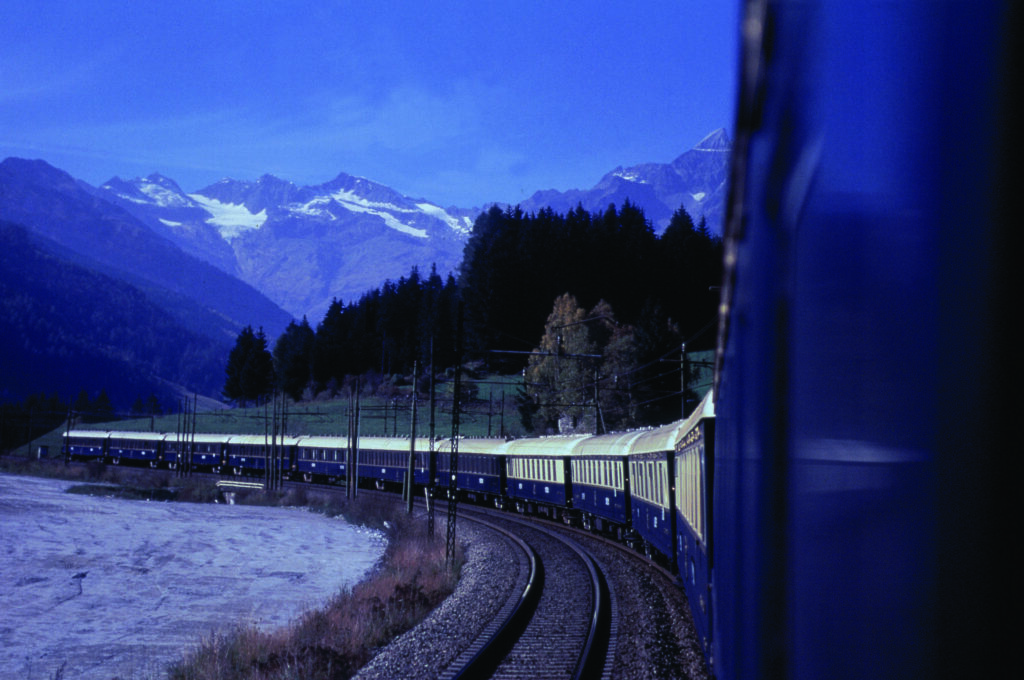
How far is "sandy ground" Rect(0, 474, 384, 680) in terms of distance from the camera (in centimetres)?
1728

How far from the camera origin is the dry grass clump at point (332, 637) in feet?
43.6

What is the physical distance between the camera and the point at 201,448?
254ft

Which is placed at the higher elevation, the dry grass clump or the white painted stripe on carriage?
the white painted stripe on carriage

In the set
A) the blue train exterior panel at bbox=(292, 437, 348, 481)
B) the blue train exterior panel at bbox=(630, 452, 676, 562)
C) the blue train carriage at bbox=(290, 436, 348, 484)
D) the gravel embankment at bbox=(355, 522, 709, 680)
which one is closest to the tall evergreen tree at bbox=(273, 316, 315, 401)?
the blue train carriage at bbox=(290, 436, 348, 484)

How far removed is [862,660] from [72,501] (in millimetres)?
57911

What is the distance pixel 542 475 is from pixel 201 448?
164 ft

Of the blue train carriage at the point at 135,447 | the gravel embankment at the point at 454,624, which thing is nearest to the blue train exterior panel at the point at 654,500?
the gravel embankment at the point at 454,624

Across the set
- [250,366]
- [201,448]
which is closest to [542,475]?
[250,366]

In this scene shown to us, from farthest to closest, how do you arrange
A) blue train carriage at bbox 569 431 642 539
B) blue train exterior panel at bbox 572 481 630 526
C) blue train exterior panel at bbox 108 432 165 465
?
1. blue train exterior panel at bbox 108 432 165 465
2. blue train exterior panel at bbox 572 481 630 526
3. blue train carriage at bbox 569 431 642 539

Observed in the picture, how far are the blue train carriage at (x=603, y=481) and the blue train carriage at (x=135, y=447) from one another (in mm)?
60353

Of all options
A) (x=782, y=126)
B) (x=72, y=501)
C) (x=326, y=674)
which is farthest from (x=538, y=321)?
(x=782, y=126)

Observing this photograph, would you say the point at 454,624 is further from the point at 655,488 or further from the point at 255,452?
the point at 255,452

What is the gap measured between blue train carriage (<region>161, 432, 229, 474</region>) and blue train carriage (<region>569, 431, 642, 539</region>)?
158 ft

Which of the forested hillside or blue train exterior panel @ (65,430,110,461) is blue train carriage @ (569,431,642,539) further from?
blue train exterior panel @ (65,430,110,461)
